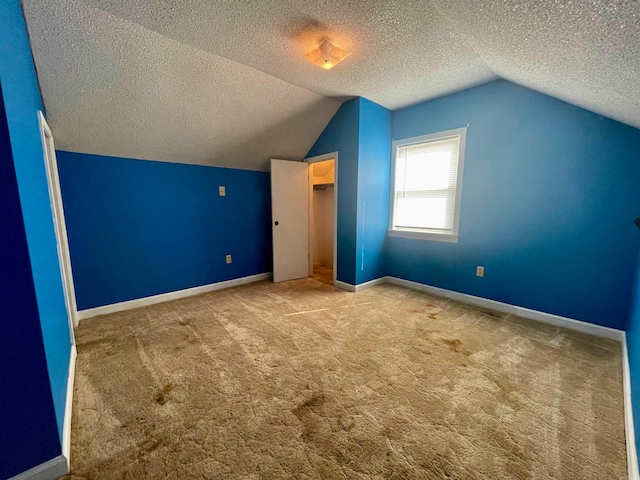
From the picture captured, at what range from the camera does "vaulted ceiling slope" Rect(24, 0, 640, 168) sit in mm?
1280

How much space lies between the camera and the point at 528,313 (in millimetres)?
2631

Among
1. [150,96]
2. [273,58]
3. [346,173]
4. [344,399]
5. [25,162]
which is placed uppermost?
[273,58]

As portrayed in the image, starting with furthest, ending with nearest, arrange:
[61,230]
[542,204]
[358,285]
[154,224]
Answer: [358,285], [154,224], [542,204], [61,230]

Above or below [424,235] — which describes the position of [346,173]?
above

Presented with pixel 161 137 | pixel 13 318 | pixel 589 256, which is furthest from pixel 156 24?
pixel 589 256

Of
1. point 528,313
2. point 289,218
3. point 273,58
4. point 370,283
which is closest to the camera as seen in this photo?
point 273,58

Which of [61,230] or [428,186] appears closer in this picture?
[61,230]

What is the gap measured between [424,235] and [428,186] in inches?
26.7

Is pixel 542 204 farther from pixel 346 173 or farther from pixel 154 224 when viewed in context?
pixel 154 224

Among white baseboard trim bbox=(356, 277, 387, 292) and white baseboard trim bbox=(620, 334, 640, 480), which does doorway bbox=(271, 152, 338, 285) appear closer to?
white baseboard trim bbox=(356, 277, 387, 292)

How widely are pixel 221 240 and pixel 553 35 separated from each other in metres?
3.70

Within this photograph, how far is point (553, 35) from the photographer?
1.25 metres

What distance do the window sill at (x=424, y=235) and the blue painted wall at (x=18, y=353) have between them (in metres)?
3.57

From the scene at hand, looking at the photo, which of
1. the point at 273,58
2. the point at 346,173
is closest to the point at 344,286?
the point at 346,173
